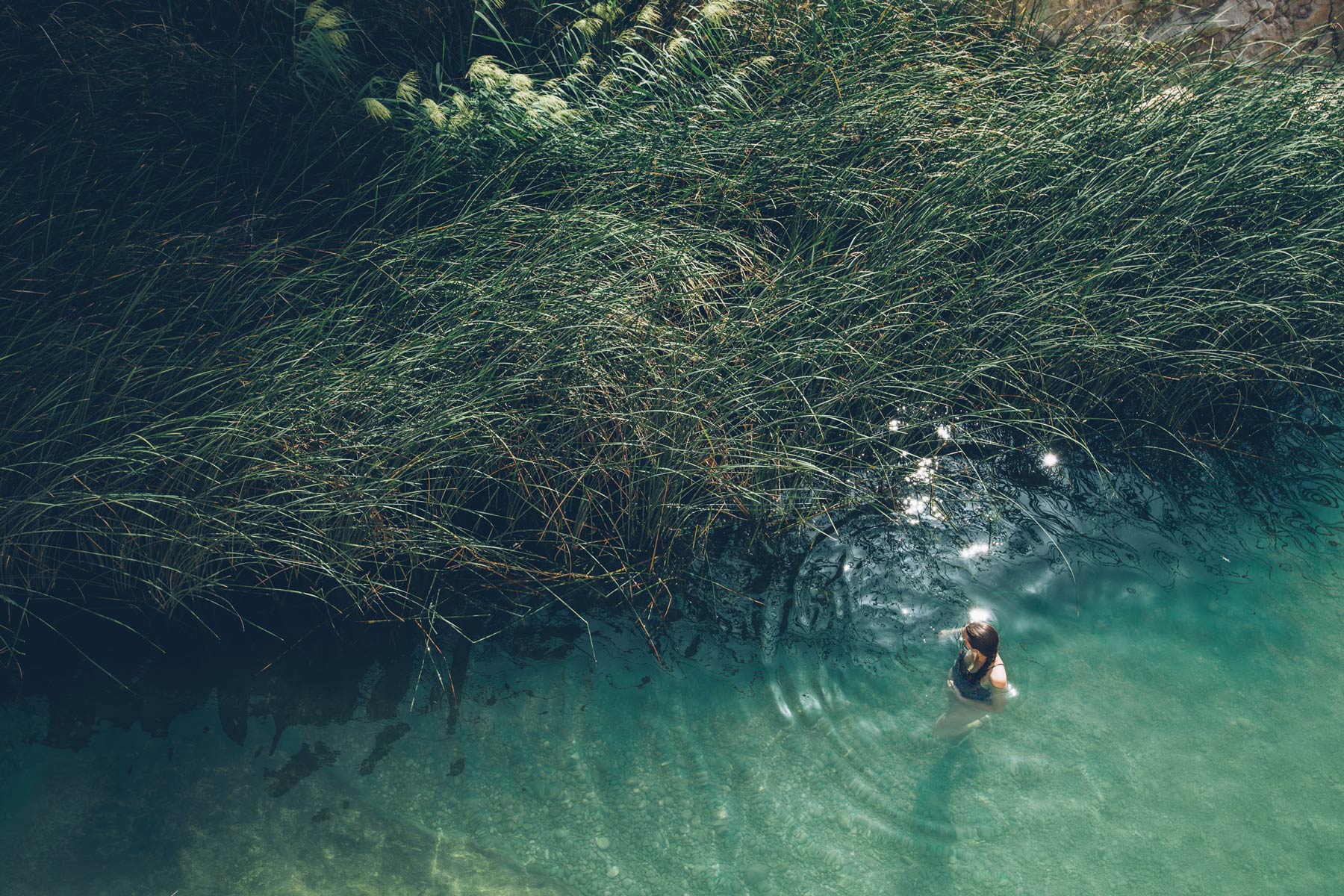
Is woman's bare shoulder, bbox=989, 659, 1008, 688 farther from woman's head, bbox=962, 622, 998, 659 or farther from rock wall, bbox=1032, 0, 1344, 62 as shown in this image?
rock wall, bbox=1032, 0, 1344, 62

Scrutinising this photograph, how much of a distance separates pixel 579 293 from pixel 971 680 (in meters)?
2.16

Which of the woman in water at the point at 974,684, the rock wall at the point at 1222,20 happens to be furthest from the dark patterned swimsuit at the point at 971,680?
the rock wall at the point at 1222,20

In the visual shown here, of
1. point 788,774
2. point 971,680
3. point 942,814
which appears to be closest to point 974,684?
point 971,680

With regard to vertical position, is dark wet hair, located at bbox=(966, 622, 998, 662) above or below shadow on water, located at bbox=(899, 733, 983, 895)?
above

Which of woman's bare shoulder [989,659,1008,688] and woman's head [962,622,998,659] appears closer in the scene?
woman's head [962,622,998,659]

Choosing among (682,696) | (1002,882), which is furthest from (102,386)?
(1002,882)

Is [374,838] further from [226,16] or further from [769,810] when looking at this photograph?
[226,16]

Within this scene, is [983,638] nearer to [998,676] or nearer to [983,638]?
[983,638]

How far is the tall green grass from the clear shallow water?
1.52ft

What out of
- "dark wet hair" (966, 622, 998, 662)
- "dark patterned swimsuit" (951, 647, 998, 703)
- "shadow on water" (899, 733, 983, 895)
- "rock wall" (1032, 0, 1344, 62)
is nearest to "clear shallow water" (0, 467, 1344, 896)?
"shadow on water" (899, 733, 983, 895)

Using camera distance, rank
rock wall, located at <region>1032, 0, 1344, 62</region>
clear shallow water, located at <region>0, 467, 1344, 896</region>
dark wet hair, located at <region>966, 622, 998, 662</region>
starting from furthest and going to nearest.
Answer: rock wall, located at <region>1032, 0, 1344, 62</region>
dark wet hair, located at <region>966, 622, 998, 662</region>
clear shallow water, located at <region>0, 467, 1344, 896</region>

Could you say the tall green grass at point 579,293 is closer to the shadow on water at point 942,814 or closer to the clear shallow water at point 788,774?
the clear shallow water at point 788,774

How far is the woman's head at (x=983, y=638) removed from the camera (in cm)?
314

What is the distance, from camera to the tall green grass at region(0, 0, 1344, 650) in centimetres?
325
